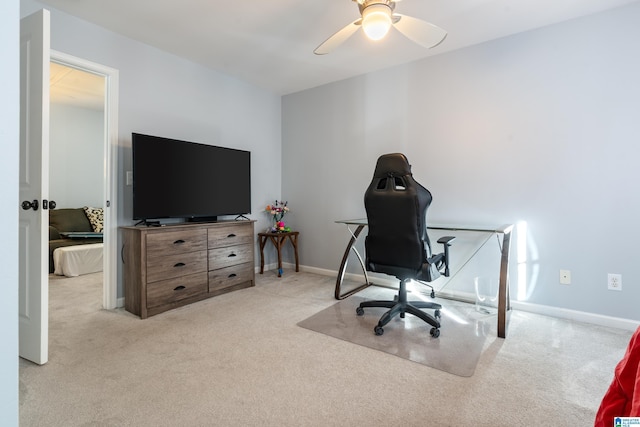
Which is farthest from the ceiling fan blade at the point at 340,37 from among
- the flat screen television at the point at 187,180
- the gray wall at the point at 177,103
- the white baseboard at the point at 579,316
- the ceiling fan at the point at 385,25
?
the white baseboard at the point at 579,316

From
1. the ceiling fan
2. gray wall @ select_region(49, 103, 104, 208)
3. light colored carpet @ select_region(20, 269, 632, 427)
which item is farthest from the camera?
gray wall @ select_region(49, 103, 104, 208)

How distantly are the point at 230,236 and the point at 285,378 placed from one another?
1.94 meters

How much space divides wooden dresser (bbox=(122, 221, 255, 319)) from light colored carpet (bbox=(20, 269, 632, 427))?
25 centimetres

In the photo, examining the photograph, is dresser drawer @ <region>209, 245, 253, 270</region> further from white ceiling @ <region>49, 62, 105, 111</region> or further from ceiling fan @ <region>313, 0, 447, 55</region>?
white ceiling @ <region>49, 62, 105, 111</region>

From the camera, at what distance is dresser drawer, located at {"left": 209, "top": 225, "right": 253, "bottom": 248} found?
319cm

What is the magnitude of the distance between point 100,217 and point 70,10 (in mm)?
3517

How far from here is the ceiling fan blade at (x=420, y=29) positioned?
2041mm

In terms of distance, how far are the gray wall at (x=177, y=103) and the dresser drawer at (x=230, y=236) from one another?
712 millimetres

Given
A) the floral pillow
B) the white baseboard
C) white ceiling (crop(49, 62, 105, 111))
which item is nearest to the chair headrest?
the white baseboard

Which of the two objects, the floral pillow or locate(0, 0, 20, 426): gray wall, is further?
the floral pillow

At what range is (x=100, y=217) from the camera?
5.11m

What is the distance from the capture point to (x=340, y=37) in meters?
2.24

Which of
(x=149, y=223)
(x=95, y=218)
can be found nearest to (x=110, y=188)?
(x=149, y=223)

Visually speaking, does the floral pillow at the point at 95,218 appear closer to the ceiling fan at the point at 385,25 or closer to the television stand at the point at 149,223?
the television stand at the point at 149,223
